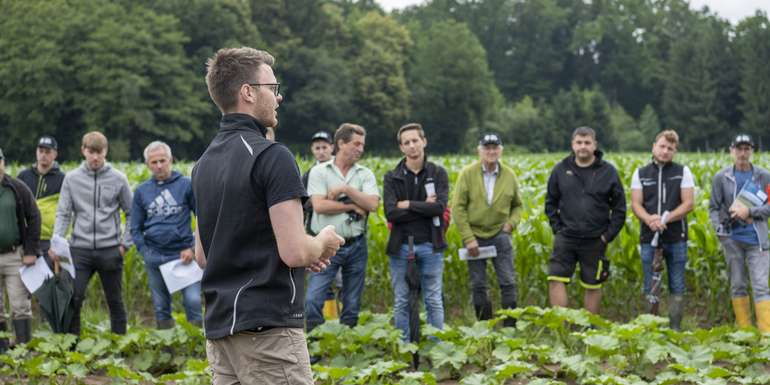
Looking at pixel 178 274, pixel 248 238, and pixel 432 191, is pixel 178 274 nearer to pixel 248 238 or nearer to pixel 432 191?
pixel 432 191

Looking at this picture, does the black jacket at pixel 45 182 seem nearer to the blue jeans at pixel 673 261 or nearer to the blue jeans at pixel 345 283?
the blue jeans at pixel 345 283

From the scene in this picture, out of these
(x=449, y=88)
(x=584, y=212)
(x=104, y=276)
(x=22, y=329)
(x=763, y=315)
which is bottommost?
(x=763, y=315)

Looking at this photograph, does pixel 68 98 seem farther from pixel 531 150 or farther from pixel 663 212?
pixel 663 212

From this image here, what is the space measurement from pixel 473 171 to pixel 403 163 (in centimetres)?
98

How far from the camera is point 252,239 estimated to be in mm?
3365

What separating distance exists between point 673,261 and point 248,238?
6.42 m

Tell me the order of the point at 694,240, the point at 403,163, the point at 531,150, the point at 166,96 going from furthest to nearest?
the point at 531,150
the point at 166,96
the point at 694,240
the point at 403,163

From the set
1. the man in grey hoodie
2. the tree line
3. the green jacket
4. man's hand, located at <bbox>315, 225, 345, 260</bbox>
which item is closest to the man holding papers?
the green jacket

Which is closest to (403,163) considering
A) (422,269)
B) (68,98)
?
(422,269)

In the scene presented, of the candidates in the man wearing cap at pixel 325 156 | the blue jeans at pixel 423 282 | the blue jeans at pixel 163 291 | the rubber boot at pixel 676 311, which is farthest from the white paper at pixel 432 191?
the rubber boot at pixel 676 311

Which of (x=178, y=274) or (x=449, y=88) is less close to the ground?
(x=449, y=88)

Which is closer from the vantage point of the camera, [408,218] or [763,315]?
[408,218]

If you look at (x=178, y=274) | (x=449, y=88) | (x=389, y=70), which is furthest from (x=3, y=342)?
(x=449, y=88)

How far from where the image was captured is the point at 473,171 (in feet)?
28.6
